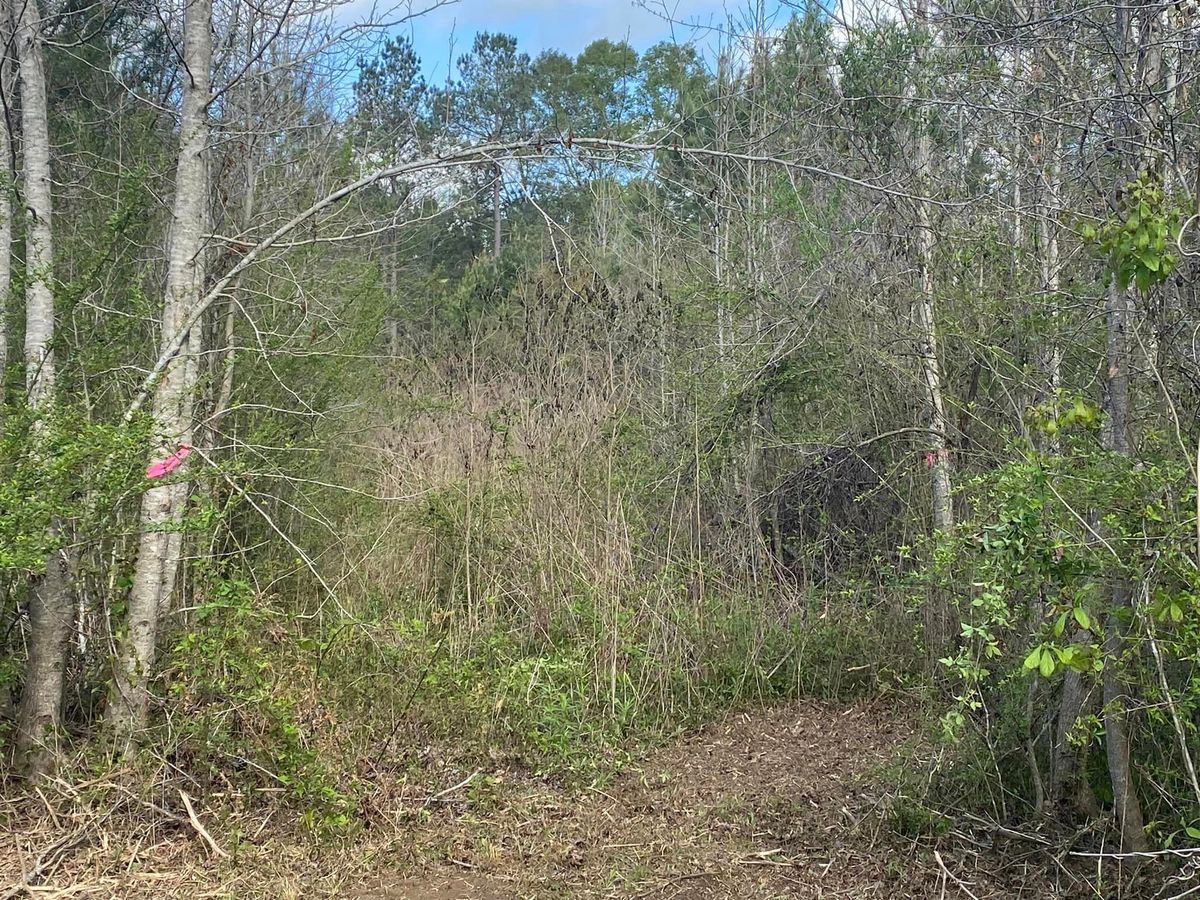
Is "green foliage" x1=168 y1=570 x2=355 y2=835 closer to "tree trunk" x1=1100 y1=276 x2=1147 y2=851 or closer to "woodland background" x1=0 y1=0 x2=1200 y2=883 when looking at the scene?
"woodland background" x1=0 y1=0 x2=1200 y2=883

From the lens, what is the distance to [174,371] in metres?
3.96

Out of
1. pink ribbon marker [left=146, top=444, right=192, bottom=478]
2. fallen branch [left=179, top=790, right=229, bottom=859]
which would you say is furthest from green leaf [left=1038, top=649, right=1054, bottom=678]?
pink ribbon marker [left=146, top=444, right=192, bottom=478]

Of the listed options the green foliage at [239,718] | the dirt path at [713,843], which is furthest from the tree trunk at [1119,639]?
the green foliage at [239,718]

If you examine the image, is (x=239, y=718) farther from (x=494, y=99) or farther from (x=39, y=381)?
(x=494, y=99)

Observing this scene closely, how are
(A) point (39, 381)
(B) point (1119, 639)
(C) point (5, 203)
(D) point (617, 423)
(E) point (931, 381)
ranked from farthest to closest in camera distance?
1. (D) point (617, 423)
2. (E) point (931, 381)
3. (C) point (5, 203)
4. (A) point (39, 381)
5. (B) point (1119, 639)

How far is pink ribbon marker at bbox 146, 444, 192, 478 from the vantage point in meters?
3.54

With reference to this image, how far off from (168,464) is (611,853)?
2.40m

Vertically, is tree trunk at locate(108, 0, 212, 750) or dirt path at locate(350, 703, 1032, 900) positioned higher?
tree trunk at locate(108, 0, 212, 750)

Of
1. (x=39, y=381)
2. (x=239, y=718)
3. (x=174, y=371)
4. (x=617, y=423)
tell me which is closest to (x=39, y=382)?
(x=39, y=381)

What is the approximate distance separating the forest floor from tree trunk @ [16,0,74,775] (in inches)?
16.3

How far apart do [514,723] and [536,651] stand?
2.13 ft

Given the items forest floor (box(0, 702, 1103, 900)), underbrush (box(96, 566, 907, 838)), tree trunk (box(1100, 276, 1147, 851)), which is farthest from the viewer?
underbrush (box(96, 566, 907, 838))

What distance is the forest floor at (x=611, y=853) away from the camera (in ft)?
11.0

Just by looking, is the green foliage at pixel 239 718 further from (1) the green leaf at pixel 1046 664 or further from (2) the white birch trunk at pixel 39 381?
(1) the green leaf at pixel 1046 664
